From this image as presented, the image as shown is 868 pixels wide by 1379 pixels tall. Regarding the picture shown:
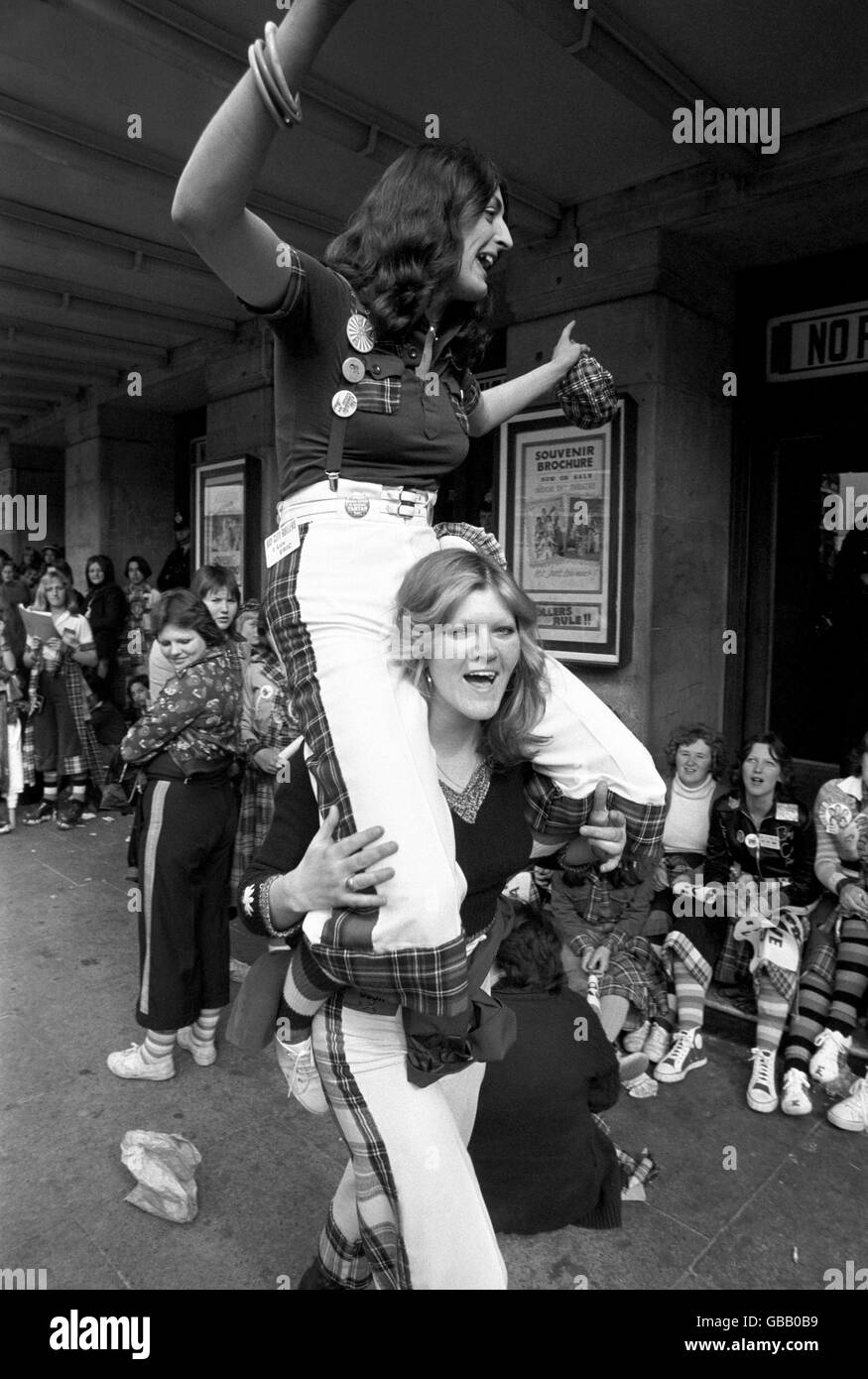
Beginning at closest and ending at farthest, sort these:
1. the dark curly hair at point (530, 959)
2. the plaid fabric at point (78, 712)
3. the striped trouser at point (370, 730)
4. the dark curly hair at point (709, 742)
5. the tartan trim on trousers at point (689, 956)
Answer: the striped trouser at point (370, 730)
the dark curly hair at point (530, 959)
the tartan trim on trousers at point (689, 956)
the dark curly hair at point (709, 742)
the plaid fabric at point (78, 712)

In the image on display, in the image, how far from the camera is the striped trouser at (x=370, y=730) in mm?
1452

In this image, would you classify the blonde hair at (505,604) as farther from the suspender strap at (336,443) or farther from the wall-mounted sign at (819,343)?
the wall-mounted sign at (819,343)

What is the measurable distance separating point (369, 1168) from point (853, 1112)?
2459mm

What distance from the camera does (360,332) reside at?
1618mm

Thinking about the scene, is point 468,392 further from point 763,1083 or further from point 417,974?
point 763,1083

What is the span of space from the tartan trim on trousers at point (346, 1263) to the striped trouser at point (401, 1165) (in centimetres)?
38

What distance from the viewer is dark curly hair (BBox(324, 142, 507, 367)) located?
162 centimetres

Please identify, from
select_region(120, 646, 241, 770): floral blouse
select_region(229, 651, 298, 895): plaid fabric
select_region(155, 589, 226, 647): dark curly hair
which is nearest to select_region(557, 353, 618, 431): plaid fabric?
select_region(120, 646, 241, 770): floral blouse

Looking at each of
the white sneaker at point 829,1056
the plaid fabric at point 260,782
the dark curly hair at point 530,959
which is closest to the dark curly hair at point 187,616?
the plaid fabric at point 260,782

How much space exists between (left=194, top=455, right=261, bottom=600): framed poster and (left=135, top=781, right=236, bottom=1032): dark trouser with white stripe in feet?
14.7

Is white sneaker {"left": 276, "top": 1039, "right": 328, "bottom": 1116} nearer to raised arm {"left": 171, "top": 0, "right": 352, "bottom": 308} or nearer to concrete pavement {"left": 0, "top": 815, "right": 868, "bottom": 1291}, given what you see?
concrete pavement {"left": 0, "top": 815, "right": 868, "bottom": 1291}

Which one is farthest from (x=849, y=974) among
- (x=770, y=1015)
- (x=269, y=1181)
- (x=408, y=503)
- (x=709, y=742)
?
(x=408, y=503)
